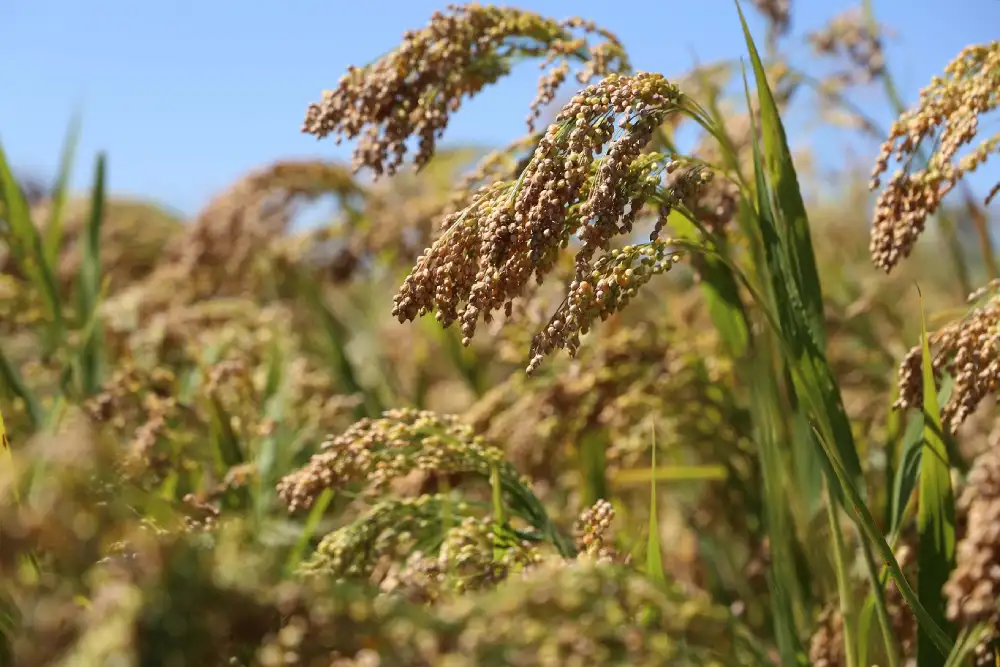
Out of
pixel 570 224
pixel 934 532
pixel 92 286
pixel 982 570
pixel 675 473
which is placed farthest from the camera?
pixel 92 286

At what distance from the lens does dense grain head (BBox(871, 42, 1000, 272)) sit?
1.14m

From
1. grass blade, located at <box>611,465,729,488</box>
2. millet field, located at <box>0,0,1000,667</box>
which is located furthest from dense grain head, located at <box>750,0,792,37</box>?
grass blade, located at <box>611,465,729,488</box>

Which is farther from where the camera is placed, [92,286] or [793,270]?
[92,286]

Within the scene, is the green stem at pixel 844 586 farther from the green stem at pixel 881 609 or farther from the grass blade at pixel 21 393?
the grass blade at pixel 21 393

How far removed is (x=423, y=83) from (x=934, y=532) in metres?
0.87

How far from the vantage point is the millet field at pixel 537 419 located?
2.07ft

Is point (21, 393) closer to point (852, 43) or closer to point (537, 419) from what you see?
point (537, 419)

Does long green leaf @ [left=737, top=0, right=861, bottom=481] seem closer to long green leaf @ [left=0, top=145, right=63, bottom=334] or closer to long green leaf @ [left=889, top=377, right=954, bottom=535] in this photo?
long green leaf @ [left=889, top=377, right=954, bottom=535]

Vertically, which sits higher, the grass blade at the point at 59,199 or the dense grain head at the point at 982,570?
the grass blade at the point at 59,199

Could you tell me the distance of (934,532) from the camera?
113 centimetres

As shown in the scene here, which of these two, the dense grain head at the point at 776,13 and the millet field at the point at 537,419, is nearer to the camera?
the millet field at the point at 537,419

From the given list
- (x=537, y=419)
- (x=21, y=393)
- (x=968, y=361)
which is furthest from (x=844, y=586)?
(x=21, y=393)

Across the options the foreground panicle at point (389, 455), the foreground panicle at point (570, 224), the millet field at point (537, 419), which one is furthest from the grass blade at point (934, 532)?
the foreground panicle at point (389, 455)

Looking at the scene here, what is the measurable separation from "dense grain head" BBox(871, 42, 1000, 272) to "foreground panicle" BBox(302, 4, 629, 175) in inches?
16.0
